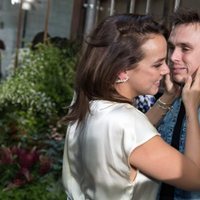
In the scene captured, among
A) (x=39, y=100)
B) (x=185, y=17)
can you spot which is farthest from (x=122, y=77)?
(x=39, y=100)

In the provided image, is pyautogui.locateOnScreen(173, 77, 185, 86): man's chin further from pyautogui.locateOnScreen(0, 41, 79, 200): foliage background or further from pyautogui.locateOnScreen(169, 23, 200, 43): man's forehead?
pyautogui.locateOnScreen(0, 41, 79, 200): foliage background

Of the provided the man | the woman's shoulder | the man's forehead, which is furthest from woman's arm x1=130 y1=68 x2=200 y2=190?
the man's forehead

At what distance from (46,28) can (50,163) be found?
3.68 metres

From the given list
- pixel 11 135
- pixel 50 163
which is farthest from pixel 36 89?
pixel 50 163

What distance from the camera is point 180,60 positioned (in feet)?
7.61

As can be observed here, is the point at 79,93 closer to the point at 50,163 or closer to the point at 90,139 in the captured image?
the point at 90,139

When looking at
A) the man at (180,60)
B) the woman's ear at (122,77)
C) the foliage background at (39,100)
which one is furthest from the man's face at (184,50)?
the foliage background at (39,100)

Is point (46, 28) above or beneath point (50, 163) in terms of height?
above

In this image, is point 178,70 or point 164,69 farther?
point 178,70

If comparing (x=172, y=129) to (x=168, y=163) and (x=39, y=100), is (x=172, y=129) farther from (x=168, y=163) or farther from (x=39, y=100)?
(x=39, y=100)

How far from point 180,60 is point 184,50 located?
0.14 ft

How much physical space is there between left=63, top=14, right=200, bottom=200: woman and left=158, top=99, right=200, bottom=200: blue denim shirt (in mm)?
122

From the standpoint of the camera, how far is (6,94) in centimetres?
765

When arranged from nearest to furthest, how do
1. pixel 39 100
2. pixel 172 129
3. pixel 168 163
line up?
pixel 168 163, pixel 172 129, pixel 39 100
